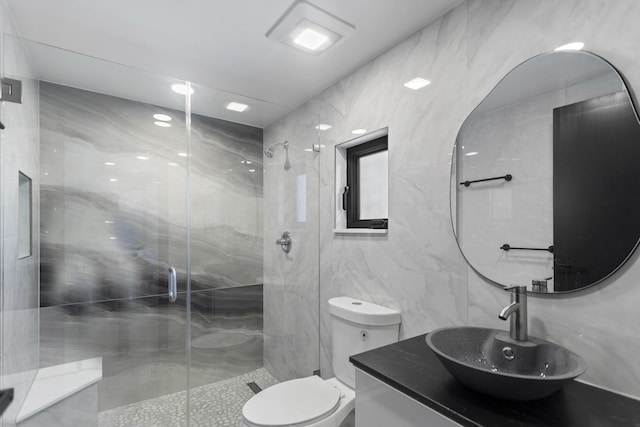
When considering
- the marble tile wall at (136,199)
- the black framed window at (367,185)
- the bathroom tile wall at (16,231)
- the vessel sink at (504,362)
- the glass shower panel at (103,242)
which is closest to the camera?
the vessel sink at (504,362)

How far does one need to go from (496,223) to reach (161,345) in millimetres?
2320

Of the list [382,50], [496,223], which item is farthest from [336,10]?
[496,223]

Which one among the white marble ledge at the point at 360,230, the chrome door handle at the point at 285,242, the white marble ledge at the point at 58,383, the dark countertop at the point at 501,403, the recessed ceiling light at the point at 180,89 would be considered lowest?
the white marble ledge at the point at 58,383

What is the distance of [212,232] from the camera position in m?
2.20

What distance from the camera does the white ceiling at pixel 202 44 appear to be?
1.46m

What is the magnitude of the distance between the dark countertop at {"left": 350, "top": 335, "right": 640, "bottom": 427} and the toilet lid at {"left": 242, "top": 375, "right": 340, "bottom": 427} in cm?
56

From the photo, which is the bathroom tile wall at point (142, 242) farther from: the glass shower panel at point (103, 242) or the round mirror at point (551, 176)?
the round mirror at point (551, 176)

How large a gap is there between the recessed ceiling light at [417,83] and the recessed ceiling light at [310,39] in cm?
51

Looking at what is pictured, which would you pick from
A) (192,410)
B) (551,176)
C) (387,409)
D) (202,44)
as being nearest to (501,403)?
(387,409)

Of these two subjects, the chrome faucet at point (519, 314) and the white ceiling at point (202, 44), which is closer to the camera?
the chrome faucet at point (519, 314)

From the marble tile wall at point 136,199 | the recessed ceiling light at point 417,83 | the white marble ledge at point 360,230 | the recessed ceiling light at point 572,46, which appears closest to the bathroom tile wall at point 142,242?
the marble tile wall at point 136,199

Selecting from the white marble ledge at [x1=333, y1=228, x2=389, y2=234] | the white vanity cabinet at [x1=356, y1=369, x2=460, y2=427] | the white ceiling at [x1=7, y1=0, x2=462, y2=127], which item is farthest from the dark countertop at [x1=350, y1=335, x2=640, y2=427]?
the white ceiling at [x1=7, y1=0, x2=462, y2=127]

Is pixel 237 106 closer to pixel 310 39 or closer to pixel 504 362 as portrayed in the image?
pixel 310 39

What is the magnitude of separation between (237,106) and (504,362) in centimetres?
215
